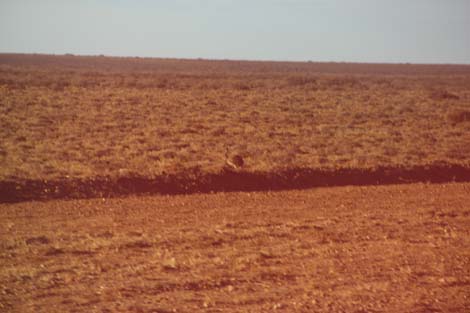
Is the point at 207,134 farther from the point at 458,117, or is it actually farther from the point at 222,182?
the point at 458,117

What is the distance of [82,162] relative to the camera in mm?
13898

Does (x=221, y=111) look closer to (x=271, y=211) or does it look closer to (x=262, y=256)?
(x=271, y=211)

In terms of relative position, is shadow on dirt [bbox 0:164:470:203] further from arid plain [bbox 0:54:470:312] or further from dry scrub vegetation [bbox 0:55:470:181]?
dry scrub vegetation [bbox 0:55:470:181]

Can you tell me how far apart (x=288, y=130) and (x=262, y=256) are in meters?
12.9

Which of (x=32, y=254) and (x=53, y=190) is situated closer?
(x=32, y=254)

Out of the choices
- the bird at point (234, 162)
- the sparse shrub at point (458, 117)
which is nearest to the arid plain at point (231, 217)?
the bird at point (234, 162)

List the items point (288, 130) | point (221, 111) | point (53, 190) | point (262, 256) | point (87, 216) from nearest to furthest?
point (262, 256), point (87, 216), point (53, 190), point (288, 130), point (221, 111)

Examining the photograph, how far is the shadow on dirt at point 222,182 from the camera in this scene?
1152cm

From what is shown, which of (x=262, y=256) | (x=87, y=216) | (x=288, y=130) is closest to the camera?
(x=262, y=256)

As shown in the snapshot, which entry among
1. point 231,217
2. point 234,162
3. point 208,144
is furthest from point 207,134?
point 231,217

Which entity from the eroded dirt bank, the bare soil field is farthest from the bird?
the eroded dirt bank

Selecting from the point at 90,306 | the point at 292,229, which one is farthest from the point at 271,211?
the point at 90,306

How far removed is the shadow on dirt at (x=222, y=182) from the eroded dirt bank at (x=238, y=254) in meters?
0.68

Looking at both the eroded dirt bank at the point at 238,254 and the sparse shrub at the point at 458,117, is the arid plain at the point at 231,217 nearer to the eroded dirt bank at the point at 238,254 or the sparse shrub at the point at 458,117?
the eroded dirt bank at the point at 238,254
